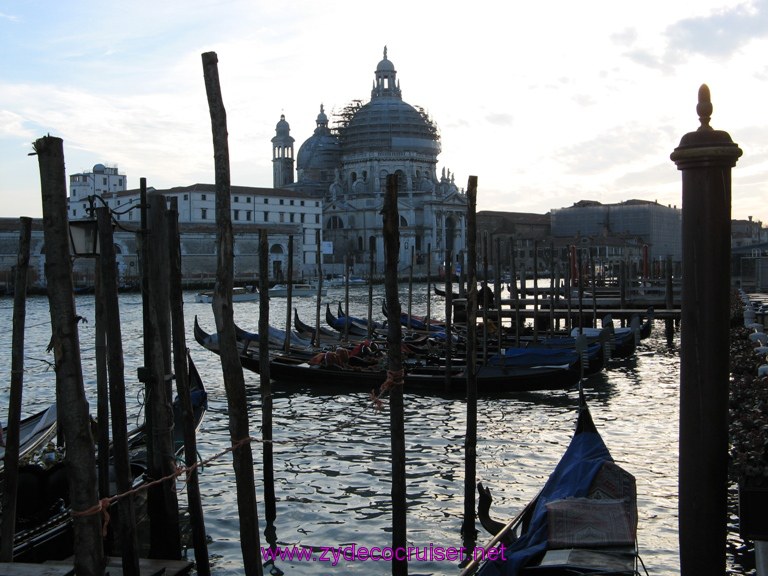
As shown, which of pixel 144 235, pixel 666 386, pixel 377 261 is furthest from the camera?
pixel 377 261

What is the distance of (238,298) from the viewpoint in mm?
40781

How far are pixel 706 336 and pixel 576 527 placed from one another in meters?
1.95

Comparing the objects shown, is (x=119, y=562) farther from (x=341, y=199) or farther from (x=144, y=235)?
(x=341, y=199)

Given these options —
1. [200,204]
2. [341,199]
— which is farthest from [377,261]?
[200,204]

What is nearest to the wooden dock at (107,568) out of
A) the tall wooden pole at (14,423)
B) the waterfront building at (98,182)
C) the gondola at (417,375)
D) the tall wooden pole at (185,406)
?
the tall wooden pole at (185,406)

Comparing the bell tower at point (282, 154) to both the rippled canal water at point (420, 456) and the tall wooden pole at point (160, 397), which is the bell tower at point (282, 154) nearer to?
the rippled canal water at point (420, 456)

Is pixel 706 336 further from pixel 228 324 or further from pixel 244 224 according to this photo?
pixel 244 224

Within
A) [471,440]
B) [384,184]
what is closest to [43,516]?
[471,440]

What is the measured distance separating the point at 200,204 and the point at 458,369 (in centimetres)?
4561

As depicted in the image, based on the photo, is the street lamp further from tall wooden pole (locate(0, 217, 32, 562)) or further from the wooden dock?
the wooden dock

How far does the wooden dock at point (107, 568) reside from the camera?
13.0 feet

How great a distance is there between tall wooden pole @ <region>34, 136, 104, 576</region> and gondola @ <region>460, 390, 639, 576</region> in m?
1.66

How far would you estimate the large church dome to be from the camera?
68.6 meters

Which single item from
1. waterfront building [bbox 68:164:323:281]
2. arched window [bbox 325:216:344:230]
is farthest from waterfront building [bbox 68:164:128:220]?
arched window [bbox 325:216:344:230]
